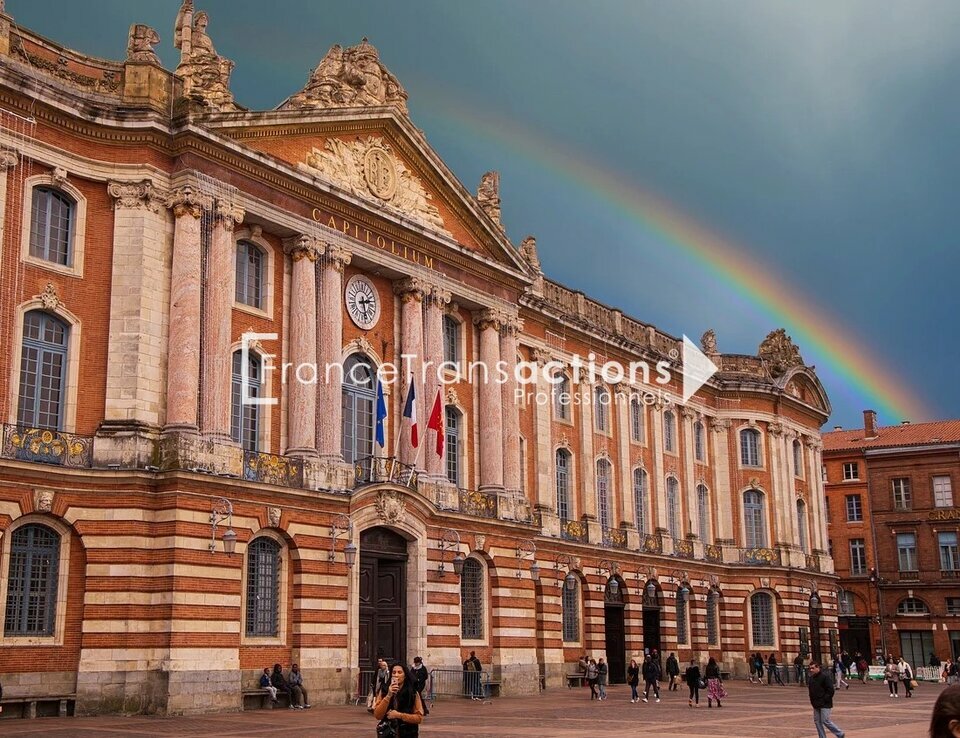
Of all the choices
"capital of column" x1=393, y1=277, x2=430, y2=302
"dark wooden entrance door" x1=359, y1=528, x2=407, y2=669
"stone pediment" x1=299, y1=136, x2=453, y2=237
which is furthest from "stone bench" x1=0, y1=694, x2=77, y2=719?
"capital of column" x1=393, y1=277, x2=430, y2=302

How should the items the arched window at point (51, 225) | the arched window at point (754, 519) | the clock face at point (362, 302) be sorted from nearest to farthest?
the arched window at point (51, 225)
the clock face at point (362, 302)
the arched window at point (754, 519)

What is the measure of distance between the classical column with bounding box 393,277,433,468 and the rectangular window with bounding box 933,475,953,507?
159 feet

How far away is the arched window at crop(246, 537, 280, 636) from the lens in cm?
2889

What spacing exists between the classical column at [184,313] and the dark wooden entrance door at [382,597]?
23.0ft

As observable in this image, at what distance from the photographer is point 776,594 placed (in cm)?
5578

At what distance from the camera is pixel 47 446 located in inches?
1016

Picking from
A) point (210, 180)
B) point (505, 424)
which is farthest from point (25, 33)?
point (505, 424)

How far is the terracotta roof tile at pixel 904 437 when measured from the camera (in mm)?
74481

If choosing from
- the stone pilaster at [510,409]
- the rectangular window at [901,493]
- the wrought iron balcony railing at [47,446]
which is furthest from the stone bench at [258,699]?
the rectangular window at [901,493]

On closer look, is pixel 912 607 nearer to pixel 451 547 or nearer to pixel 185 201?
pixel 451 547

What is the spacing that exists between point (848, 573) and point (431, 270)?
159 feet

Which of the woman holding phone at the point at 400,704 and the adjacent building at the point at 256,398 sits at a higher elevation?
the adjacent building at the point at 256,398

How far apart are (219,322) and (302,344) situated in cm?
297

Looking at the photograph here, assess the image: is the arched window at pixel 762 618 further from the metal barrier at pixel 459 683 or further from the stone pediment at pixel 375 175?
the stone pediment at pixel 375 175
